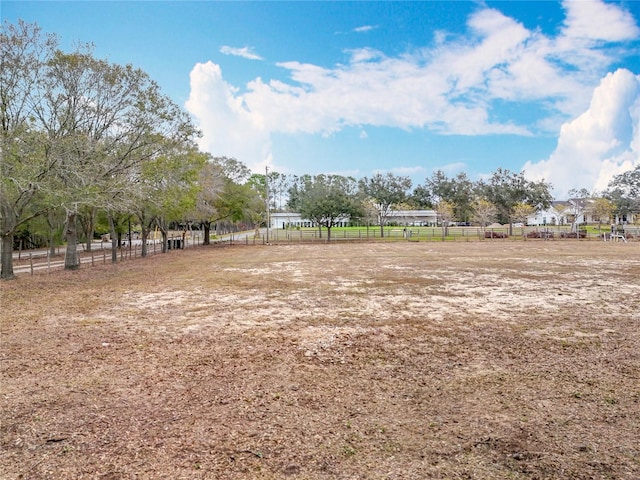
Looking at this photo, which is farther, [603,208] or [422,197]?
[422,197]

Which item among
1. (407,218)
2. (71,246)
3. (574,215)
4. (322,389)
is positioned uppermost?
(407,218)

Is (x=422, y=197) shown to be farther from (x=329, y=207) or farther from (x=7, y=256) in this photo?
(x=7, y=256)

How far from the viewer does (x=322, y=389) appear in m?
4.95

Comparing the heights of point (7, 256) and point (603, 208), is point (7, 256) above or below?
below

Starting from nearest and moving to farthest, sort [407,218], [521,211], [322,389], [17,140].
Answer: [322,389] < [17,140] < [521,211] < [407,218]

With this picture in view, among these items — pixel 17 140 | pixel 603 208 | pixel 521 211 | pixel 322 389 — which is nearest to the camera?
pixel 322 389

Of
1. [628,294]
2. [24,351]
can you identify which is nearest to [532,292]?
[628,294]

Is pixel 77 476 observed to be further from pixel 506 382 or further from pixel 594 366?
pixel 594 366

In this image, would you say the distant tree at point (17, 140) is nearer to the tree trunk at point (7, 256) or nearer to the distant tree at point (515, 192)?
the tree trunk at point (7, 256)

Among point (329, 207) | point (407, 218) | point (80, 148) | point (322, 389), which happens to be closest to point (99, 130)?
point (80, 148)

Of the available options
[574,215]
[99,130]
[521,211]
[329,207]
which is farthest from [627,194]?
[99,130]

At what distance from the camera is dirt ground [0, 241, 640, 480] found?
3.43 metres

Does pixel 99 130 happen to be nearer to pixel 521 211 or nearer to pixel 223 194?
pixel 223 194

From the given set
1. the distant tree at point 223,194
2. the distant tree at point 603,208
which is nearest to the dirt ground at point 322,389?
the distant tree at point 223,194
